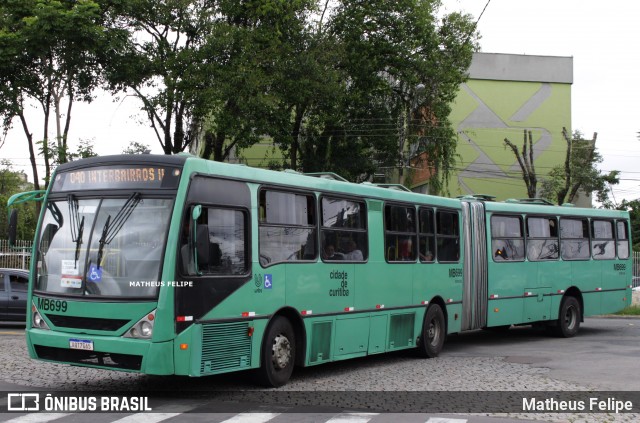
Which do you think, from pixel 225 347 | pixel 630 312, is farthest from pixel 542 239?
pixel 225 347

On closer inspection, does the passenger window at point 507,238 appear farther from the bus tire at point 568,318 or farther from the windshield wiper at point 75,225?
the windshield wiper at point 75,225

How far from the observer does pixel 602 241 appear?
71.0 ft

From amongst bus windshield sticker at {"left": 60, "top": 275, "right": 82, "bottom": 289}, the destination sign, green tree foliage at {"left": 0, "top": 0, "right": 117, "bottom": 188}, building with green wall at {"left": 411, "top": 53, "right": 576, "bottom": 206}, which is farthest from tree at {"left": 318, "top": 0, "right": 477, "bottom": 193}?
bus windshield sticker at {"left": 60, "top": 275, "right": 82, "bottom": 289}

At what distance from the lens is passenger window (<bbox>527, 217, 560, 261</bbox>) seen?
63.3 ft

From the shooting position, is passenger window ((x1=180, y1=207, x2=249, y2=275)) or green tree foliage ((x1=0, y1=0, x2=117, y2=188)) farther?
green tree foliage ((x1=0, y1=0, x2=117, y2=188))

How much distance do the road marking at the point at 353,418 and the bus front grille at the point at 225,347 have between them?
69.5 inches

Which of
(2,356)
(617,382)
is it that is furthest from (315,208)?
(2,356)

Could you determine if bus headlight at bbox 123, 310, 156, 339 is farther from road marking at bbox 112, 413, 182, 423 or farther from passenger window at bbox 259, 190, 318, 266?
passenger window at bbox 259, 190, 318, 266

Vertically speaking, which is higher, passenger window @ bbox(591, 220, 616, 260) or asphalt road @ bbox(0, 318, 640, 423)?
passenger window @ bbox(591, 220, 616, 260)

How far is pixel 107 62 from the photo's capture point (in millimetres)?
29172

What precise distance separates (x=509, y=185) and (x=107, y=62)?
35.4m

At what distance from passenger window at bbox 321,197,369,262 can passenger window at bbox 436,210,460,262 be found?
301 cm

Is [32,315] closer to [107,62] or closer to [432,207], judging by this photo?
[432,207]

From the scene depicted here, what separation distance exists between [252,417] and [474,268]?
936 centimetres
